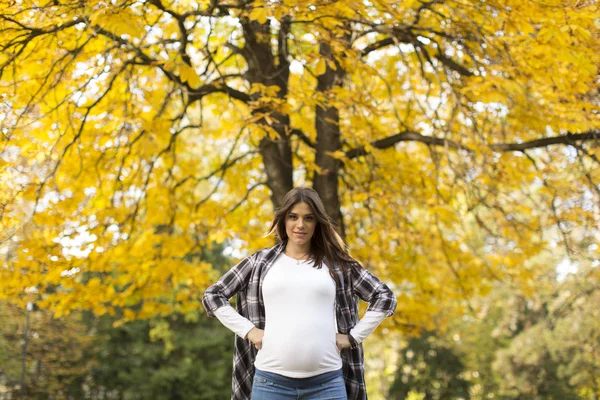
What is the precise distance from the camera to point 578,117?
516cm

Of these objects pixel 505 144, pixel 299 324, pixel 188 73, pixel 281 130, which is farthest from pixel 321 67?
pixel 299 324

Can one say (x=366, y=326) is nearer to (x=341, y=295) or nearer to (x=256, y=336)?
(x=341, y=295)

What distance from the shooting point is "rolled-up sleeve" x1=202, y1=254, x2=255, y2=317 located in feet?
10.0

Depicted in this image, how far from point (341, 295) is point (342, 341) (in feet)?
0.82

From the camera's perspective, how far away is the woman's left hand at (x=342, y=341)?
2.98 metres

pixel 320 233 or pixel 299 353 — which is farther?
pixel 320 233

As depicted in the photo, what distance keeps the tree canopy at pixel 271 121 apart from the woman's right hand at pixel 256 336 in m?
2.17

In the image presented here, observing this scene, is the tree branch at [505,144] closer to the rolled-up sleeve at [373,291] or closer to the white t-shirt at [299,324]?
the rolled-up sleeve at [373,291]

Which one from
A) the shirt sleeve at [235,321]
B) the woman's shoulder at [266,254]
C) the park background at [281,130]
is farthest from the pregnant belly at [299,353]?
the park background at [281,130]

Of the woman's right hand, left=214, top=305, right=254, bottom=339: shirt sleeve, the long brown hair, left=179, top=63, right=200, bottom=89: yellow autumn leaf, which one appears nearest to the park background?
left=179, top=63, right=200, bottom=89: yellow autumn leaf

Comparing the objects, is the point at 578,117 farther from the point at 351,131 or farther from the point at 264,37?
the point at 264,37

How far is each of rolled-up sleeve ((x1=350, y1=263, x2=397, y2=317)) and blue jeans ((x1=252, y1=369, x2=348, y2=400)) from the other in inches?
15.6

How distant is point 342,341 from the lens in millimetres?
2986

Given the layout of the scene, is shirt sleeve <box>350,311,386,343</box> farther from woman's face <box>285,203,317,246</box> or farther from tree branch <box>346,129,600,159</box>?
tree branch <box>346,129,600,159</box>
